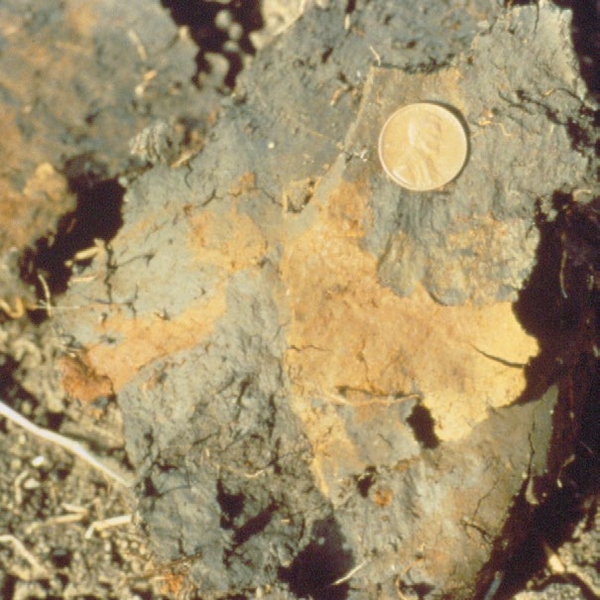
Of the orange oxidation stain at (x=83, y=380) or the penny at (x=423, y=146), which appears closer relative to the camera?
the penny at (x=423, y=146)

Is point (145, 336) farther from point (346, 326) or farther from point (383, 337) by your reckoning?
point (383, 337)

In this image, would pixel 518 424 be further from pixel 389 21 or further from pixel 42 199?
pixel 42 199

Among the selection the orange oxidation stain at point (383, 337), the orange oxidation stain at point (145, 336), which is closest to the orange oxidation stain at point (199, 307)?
the orange oxidation stain at point (145, 336)

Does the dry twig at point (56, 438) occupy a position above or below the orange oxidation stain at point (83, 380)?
below

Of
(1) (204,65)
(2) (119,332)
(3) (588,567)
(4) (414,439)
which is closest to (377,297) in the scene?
(4) (414,439)

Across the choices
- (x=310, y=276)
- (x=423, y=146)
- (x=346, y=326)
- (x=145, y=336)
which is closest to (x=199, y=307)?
(x=145, y=336)

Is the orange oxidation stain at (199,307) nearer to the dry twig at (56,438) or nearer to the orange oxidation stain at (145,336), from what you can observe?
the orange oxidation stain at (145,336)

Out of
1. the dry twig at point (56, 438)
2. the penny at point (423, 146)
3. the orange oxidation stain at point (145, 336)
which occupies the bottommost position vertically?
the dry twig at point (56, 438)

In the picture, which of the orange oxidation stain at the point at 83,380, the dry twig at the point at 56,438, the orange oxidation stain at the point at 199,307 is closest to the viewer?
the orange oxidation stain at the point at 199,307

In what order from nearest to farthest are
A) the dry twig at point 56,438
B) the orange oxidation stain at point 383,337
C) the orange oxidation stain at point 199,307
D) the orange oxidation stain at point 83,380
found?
the orange oxidation stain at point 383,337, the orange oxidation stain at point 199,307, the orange oxidation stain at point 83,380, the dry twig at point 56,438
